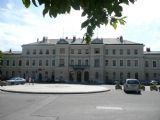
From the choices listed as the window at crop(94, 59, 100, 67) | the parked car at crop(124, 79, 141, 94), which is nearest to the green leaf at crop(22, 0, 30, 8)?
the parked car at crop(124, 79, 141, 94)

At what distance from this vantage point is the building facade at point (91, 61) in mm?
74812

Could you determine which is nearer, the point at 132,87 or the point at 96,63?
the point at 132,87

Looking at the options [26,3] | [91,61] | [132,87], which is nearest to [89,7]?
[26,3]

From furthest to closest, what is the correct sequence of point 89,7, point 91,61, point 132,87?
point 91,61 < point 132,87 < point 89,7

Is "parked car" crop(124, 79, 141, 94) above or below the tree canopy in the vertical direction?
below

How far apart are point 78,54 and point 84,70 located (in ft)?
16.9

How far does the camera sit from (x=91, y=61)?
248 feet

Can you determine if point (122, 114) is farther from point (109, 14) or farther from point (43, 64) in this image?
point (43, 64)

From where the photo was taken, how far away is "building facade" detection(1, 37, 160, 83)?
7481 cm

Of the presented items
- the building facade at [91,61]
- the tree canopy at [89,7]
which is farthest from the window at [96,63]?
the tree canopy at [89,7]

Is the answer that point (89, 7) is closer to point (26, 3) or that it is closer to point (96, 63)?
point (26, 3)

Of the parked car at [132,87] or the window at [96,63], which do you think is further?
the window at [96,63]

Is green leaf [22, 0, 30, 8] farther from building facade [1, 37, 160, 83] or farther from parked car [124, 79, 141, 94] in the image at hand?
building facade [1, 37, 160, 83]

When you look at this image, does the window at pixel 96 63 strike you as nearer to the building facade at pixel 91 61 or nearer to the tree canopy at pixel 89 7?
the building facade at pixel 91 61
